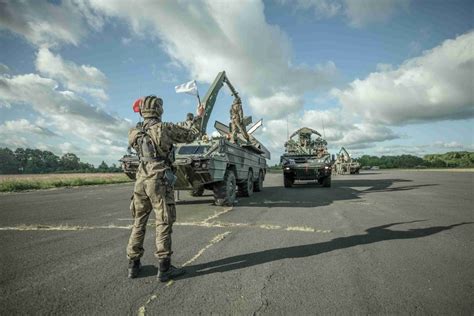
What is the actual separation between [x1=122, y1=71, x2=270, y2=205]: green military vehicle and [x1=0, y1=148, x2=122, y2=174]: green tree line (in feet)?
200

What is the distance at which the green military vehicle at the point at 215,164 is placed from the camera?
7422 mm

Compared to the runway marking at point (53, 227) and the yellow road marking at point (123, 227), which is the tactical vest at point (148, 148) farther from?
the runway marking at point (53, 227)

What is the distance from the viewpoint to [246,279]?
10.1ft

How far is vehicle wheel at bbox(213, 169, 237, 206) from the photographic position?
8.50 m

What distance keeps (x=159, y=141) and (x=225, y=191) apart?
5.27 metres

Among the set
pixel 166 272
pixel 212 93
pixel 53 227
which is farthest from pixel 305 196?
pixel 166 272

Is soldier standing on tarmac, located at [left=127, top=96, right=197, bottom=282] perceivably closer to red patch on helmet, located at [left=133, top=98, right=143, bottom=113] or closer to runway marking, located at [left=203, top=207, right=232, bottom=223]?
red patch on helmet, located at [left=133, top=98, right=143, bottom=113]

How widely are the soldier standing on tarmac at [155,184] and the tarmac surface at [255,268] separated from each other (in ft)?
0.87

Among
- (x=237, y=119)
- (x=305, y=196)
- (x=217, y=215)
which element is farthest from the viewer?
(x=237, y=119)

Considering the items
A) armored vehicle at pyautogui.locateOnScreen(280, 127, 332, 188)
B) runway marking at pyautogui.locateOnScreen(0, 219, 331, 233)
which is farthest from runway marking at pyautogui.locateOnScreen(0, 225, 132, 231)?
armored vehicle at pyautogui.locateOnScreen(280, 127, 332, 188)

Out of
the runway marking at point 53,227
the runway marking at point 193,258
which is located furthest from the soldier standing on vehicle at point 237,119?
the runway marking at point 193,258

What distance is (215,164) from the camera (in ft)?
25.4

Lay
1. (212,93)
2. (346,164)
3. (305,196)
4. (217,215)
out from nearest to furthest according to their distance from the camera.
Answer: (217,215)
(305,196)
(212,93)
(346,164)

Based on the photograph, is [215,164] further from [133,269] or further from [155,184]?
[133,269]
